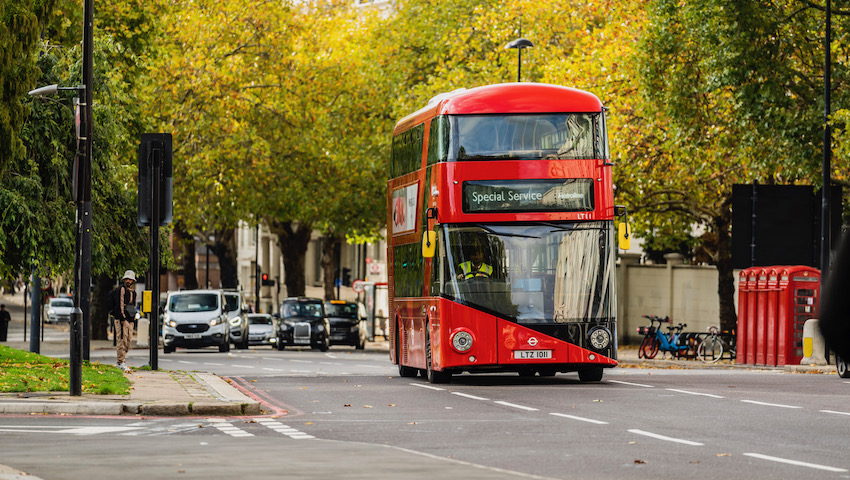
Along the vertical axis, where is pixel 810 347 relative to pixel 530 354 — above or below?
below

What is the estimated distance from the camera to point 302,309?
50.1 meters

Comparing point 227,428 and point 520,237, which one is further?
point 520,237

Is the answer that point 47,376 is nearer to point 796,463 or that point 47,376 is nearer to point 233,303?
point 796,463

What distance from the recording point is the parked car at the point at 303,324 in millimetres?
49344

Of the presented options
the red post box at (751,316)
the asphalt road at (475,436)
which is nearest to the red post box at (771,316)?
the red post box at (751,316)

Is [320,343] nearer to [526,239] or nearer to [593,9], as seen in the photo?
[593,9]

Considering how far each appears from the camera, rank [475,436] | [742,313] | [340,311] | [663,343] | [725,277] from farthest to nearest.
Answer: [340,311]
[725,277]
[663,343]
[742,313]
[475,436]

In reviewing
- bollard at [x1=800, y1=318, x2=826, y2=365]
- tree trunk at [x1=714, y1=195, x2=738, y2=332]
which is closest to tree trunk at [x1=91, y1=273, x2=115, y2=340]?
tree trunk at [x1=714, y1=195, x2=738, y2=332]

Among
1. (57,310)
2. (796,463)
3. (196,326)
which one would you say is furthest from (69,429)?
(57,310)

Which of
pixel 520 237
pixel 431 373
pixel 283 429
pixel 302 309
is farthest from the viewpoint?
pixel 302 309

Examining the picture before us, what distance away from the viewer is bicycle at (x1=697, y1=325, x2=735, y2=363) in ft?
118

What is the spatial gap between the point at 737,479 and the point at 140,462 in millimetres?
4133

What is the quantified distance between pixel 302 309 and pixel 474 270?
28.7 metres

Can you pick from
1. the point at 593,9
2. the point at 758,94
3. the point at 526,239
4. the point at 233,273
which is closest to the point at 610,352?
the point at 526,239
